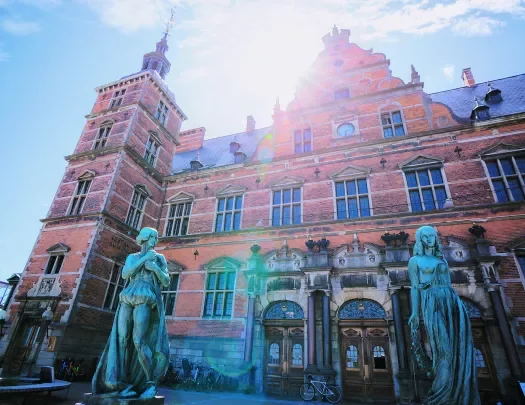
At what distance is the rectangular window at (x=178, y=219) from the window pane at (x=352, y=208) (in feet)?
25.1

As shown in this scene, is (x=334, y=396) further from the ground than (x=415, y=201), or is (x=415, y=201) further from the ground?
(x=415, y=201)

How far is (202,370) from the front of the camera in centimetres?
1076

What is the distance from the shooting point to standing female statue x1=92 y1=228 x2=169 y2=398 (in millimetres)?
3217

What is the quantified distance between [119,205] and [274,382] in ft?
32.3

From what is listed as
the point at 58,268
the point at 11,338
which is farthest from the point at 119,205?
the point at 11,338

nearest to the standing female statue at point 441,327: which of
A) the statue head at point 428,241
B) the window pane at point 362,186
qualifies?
the statue head at point 428,241

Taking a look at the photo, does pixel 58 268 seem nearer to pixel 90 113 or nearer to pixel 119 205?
pixel 119 205

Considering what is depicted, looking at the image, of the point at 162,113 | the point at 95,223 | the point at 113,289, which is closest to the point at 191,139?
the point at 162,113

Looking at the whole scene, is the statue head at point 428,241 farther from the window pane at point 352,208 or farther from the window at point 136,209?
the window at point 136,209

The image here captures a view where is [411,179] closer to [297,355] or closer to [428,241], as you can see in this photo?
[297,355]

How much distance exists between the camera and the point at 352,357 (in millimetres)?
9844

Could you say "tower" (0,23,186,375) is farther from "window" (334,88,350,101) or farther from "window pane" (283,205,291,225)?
"window" (334,88,350,101)

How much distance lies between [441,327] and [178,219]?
44.7 feet

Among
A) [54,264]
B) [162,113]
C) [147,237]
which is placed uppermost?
[162,113]
